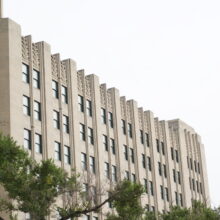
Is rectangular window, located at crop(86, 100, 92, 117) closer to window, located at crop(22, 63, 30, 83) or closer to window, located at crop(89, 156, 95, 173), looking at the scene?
window, located at crop(89, 156, 95, 173)

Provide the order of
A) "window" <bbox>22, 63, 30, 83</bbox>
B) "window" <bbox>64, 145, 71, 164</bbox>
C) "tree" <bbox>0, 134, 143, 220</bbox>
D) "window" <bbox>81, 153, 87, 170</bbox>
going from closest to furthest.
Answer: "tree" <bbox>0, 134, 143, 220</bbox> → "window" <bbox>22, 63, 30, 83</bbox> → "window" <bbox>64, 145, 71, 164</bbox> → "window" <bbox>81, 153, 87, 170</bbox>

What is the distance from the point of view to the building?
5709 centimetres

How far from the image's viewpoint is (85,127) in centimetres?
6569

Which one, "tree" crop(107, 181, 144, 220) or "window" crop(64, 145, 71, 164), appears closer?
"tree" crop(107, 181, 144, 220)

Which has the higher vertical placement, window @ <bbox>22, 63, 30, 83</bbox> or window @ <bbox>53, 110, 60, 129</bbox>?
window @ <bbox>22, 63, 30, 83</bbox>

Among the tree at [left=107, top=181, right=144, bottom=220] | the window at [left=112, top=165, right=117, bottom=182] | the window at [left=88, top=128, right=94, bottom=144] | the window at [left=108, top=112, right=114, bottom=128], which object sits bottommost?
the tree at [left=107, top=181, right=144, bottom=220]

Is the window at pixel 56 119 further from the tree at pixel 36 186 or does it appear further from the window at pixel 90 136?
the tree at pixel 36 186

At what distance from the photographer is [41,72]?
199ft

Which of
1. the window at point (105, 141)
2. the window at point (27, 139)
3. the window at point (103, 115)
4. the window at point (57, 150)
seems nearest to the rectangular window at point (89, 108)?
the window at point (103, 115)

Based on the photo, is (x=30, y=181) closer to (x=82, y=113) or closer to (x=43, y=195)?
(x=43, y=195)

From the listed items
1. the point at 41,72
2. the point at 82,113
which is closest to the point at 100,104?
the point at 82,113

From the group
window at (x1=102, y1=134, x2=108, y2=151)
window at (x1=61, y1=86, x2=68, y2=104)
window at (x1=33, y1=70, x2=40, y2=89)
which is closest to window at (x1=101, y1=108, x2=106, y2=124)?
window at (x1=102, y1=134, x2=108, y2=151)

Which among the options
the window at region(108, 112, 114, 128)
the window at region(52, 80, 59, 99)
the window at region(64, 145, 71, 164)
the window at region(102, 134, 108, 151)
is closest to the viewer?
the window at region(64, 145, 71, 164)

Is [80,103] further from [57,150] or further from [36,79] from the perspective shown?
[36,79]
